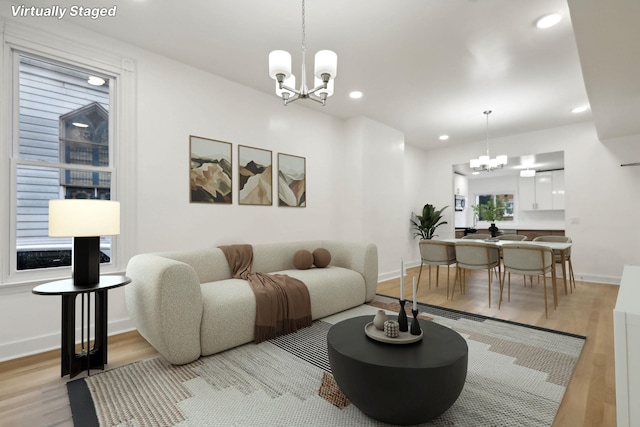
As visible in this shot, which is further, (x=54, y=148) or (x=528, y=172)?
(x=528, y=172)

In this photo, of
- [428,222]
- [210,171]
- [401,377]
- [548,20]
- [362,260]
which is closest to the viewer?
[401,377]

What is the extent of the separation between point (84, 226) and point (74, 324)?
649 mm

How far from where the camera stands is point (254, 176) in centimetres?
399

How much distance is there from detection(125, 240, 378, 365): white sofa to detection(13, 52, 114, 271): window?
804 millimetres

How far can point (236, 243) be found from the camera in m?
3.82

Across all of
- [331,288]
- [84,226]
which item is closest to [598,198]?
[331,288]

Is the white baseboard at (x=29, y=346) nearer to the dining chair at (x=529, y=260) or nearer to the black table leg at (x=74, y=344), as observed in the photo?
the black table leg at (x=74, y=344)

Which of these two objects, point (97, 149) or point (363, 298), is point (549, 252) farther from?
point (97, 149)

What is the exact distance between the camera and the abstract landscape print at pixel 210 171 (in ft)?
11.3

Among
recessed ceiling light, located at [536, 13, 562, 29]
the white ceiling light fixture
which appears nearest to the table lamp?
recessed ceiling light, located at [536, 13, 562, 29]

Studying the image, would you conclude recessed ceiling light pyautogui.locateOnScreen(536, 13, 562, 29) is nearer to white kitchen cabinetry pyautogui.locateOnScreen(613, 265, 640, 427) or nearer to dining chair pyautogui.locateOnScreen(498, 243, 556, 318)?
dining chair pyautogui.locateOnScreen(498, 243, 556, 318)

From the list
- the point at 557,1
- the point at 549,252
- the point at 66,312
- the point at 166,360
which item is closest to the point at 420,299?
the point at 549,252

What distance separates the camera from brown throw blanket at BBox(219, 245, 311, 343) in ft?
8.57

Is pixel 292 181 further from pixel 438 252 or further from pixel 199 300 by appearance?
pixel 199 300
